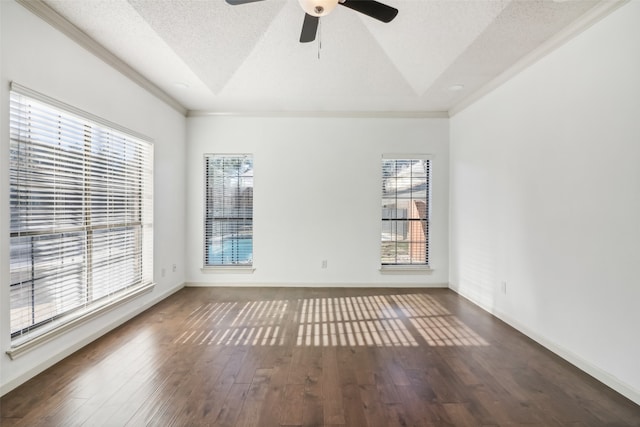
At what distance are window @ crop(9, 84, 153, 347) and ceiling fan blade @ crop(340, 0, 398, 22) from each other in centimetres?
236

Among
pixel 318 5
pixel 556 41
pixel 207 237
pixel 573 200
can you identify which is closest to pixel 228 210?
pixel 207 237

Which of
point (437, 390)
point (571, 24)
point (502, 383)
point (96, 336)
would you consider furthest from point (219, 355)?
point (571, 24)

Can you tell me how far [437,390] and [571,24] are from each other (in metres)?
3.02

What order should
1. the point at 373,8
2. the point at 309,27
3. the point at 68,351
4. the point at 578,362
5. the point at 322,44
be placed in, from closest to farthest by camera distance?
the point at 373,8 → the point at 309,27 → the point at 578,362 → the point at 68,351 → the point at 322,44

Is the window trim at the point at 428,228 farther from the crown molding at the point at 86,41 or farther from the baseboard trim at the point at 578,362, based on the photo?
the crown molding at the point at 86,41

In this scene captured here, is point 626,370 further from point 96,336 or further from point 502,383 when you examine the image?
point 96,336

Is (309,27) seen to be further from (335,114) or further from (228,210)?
(228,210)

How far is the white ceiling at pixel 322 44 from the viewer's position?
2.19 m

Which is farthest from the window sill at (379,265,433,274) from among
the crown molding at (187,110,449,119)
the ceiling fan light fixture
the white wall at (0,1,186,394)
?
the ceiling fan light fixture

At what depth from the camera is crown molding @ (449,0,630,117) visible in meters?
2.08

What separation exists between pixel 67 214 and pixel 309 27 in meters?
2.50

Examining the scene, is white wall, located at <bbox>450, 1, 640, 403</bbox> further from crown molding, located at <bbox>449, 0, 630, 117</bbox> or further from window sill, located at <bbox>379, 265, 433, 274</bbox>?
window sill, located at <bbox>379, 265, 433, 274</bbox>

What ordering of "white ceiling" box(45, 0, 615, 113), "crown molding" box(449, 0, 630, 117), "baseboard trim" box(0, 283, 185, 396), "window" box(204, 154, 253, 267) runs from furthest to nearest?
"window" box(204, 154, 253, 267) → "white ceiling" box(45, 0, 615, 113) → "crown molding" box(449, 0, 630, 117) → "baseboard trim" box(0, 283, 185, 396)

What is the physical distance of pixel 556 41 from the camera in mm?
2471
